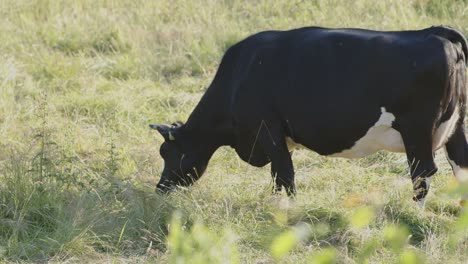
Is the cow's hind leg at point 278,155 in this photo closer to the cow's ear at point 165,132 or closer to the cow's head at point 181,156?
the cow's head at point 181,156

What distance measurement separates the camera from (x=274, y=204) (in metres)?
6.30

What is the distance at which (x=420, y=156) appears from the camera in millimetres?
6113

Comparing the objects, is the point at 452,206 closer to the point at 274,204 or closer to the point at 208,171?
the point at 274,204

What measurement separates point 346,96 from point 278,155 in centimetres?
74

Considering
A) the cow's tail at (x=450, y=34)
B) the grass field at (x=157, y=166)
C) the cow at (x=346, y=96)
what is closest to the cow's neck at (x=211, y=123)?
the cow at (x=346, y=96)

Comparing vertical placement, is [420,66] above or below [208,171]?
above

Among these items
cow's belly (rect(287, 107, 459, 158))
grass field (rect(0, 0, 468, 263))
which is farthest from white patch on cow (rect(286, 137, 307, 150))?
cow's belly (rect(287, 107, 459, 158))

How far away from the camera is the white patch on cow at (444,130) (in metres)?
6.20

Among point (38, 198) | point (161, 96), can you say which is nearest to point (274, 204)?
point (38, 198)

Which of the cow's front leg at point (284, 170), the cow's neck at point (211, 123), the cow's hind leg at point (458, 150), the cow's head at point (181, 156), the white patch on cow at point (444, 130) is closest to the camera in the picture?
the white patch on cow at point (444, 130)

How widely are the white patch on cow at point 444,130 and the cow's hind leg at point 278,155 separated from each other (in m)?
1.07

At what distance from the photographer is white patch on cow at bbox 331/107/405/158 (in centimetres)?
608

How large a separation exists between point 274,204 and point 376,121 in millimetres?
902

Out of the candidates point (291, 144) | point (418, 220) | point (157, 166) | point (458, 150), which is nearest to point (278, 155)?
point (291, 144)
